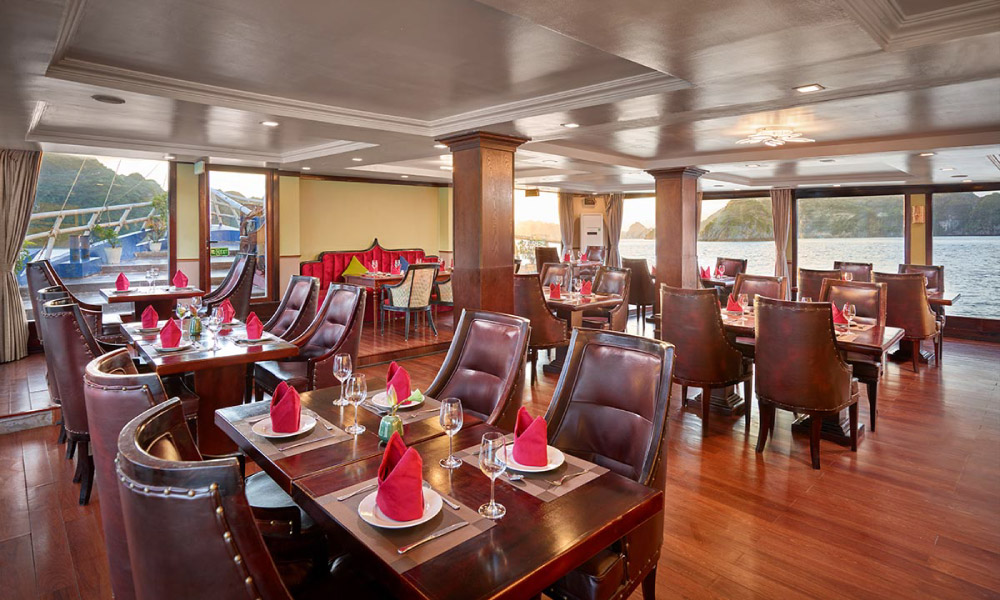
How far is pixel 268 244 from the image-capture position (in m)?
7.73

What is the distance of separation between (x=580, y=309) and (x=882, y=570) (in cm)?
343

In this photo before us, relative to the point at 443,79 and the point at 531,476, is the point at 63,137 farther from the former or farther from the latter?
the point at 531,476

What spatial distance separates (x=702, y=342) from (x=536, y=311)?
1.73 meters

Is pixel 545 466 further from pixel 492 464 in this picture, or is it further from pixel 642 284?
pixel 642 284

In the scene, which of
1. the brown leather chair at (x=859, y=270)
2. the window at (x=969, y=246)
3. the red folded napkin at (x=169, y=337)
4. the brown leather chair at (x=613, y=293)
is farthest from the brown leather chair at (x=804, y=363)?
the window at (x=969, y=246)

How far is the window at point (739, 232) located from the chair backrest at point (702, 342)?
7.46 m

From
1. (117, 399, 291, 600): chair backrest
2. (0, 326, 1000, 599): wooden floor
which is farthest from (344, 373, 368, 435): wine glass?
(0, 326, 1000, 599): wooden floor

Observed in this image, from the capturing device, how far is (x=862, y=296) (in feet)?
15.4

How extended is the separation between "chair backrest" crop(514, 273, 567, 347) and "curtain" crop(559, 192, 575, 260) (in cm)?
721

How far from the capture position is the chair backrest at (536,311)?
530cm

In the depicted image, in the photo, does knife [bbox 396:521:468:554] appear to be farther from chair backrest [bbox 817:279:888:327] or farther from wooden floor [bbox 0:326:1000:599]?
chair backrest [bbox 817:279:888:327]

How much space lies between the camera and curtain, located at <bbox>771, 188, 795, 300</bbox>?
10.2 metres

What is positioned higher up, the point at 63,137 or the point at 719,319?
the point at 63,137

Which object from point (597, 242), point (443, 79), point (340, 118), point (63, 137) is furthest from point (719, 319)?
point (597, 242)
